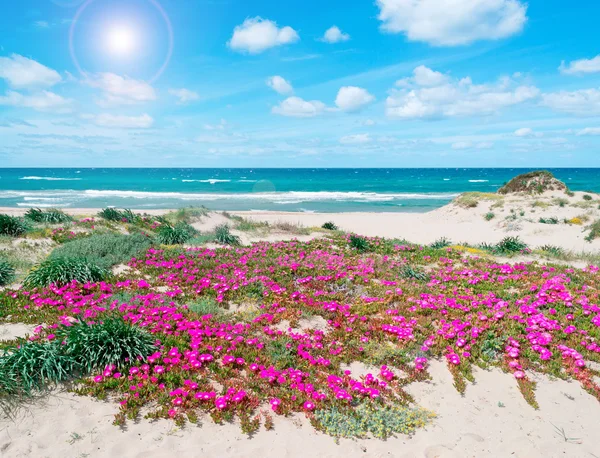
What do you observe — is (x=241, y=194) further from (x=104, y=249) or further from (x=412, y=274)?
(x=412, y=274)

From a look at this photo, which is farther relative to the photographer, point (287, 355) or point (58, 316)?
point (58, 316)

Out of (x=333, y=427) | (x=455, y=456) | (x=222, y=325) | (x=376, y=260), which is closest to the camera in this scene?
(x=455, y=456)

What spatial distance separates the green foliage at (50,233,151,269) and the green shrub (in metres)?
1.13

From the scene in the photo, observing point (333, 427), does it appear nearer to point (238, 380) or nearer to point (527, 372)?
point (238, 380)

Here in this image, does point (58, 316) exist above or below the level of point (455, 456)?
above

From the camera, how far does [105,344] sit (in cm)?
607

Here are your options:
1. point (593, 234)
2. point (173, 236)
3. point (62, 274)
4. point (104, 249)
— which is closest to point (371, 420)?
point (62, 274)

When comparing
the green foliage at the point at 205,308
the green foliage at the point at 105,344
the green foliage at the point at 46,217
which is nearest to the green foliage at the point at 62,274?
the green foliage at the point at 205,308

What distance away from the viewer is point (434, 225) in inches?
1048

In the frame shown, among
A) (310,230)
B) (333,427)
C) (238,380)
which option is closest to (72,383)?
(238,380)

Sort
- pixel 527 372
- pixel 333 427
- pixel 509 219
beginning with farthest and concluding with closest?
pixel 509 219 → pixel 527 372 → pixel 333 427

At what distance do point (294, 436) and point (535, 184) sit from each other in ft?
115

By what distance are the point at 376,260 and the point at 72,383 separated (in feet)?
28.8

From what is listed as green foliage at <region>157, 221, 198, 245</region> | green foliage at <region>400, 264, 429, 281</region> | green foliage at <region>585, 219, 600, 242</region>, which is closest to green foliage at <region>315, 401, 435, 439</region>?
green foliage at <region>400, 264, 429, 281</region>
